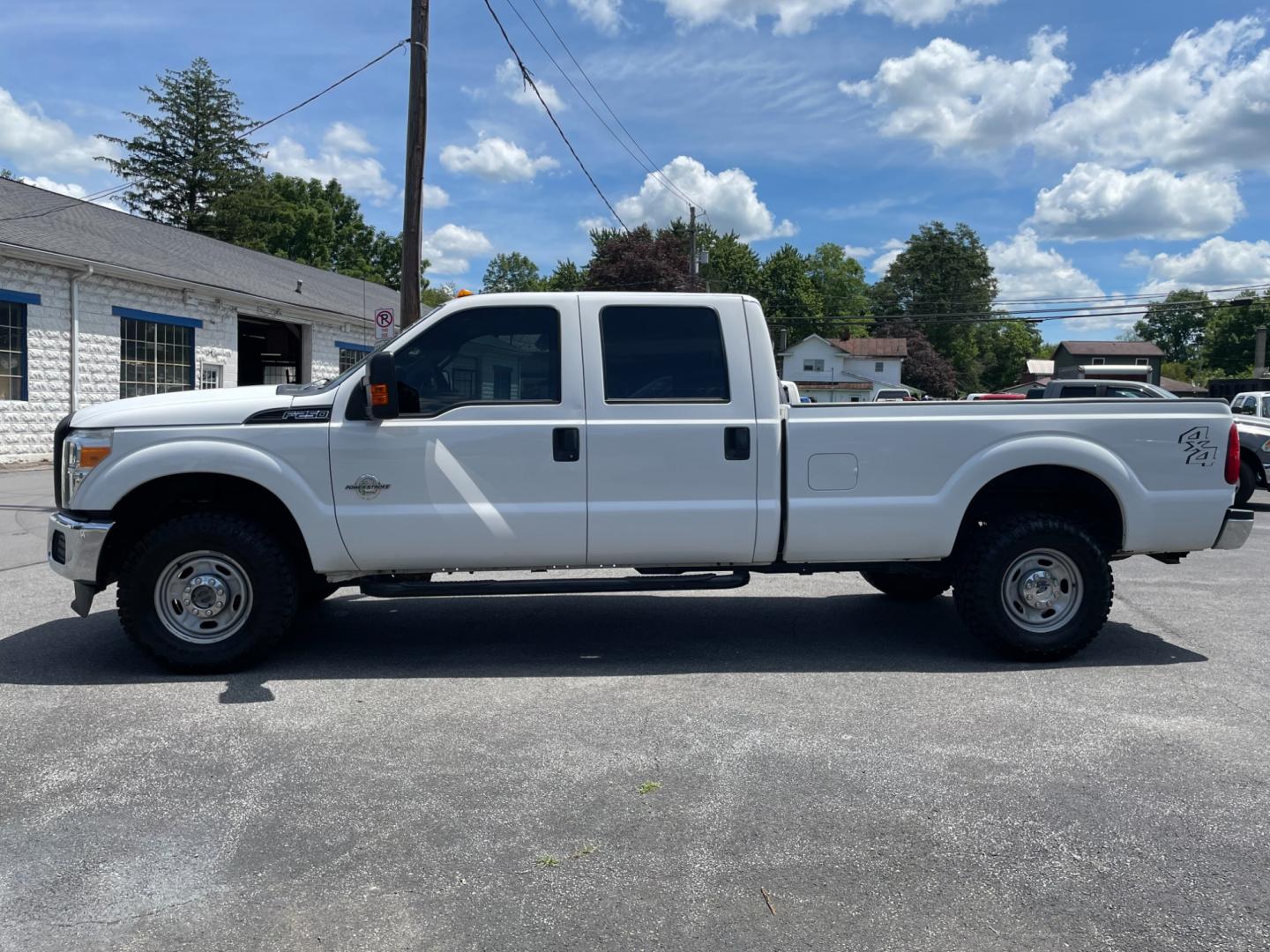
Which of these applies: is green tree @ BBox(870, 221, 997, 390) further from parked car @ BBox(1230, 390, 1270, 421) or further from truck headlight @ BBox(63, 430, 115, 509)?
truck headlight @ BBox(63, 430, 115, 509)

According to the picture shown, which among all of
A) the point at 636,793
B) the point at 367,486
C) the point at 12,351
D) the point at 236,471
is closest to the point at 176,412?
the point at 236,471

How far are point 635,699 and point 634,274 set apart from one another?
46.6 m

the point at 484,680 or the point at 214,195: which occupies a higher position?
the point at 214,195

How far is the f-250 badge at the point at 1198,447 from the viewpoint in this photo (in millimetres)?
5852

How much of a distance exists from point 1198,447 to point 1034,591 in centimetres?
127

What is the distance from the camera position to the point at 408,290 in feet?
47.3

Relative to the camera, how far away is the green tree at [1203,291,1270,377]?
97812 mm

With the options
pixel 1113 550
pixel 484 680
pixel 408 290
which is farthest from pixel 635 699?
pixel 408 290

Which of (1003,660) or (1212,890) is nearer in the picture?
(1212,890)

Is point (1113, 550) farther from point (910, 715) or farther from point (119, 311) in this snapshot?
point (119, 311)

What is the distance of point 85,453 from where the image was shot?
5.37 metres

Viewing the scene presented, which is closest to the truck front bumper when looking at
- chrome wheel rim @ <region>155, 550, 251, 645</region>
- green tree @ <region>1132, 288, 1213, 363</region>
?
chrome wheel rim @ <region>155, 550, 251, 645</region>

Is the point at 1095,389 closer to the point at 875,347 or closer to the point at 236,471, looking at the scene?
the point at 236,471

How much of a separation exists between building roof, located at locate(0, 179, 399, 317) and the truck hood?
50.6 ft
